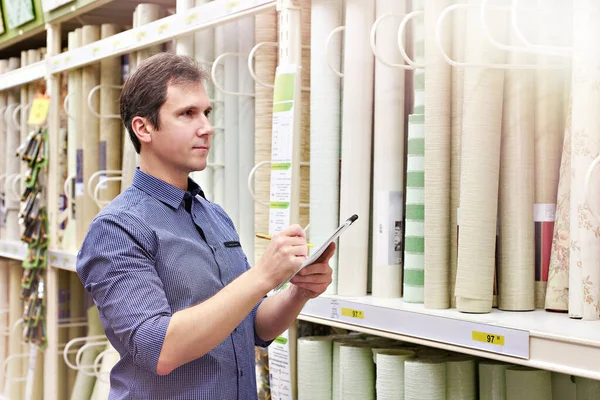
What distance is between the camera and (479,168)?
1.45 metres

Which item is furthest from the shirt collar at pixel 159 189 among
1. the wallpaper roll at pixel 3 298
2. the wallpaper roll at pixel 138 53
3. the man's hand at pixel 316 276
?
the wallpaper roll at pixel 3 298

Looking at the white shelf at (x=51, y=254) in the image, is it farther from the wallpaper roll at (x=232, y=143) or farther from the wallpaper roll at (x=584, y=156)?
the wallpaper roll at (x=584, y=156)

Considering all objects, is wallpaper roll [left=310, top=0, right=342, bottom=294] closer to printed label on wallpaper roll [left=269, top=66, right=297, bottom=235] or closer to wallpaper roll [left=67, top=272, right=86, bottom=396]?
printed label on wallpaper roll [left=269, top=66, right=297, bottom=235]

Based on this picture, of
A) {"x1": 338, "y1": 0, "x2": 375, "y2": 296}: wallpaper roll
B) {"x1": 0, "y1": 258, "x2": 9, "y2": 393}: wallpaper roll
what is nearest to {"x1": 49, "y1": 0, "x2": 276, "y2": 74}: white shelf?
{"x1": 338, "y1": 0, "x2": 375, "y2": 296}: wallpaper roll

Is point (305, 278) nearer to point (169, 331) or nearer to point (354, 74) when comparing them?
point (169, 331)

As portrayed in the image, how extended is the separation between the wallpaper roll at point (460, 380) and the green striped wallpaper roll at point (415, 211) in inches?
6.1

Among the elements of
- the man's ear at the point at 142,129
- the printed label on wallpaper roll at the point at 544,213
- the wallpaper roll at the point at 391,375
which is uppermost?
the man's ear at the point at 142,129

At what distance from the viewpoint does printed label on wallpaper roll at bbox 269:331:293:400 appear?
1.91 m

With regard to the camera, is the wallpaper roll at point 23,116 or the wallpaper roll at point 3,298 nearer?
the wallpaper roll at point 23,116

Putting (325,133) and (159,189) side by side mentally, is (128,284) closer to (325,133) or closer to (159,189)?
(159,189)

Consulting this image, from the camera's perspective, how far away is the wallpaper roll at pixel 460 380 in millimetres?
1557

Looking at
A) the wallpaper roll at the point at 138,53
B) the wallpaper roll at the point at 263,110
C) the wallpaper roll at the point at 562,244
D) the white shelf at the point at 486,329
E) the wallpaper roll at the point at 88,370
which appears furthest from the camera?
the wallpaper roll at the point at 88,370

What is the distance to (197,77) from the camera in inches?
60.2

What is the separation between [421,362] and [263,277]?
453 millimetres
